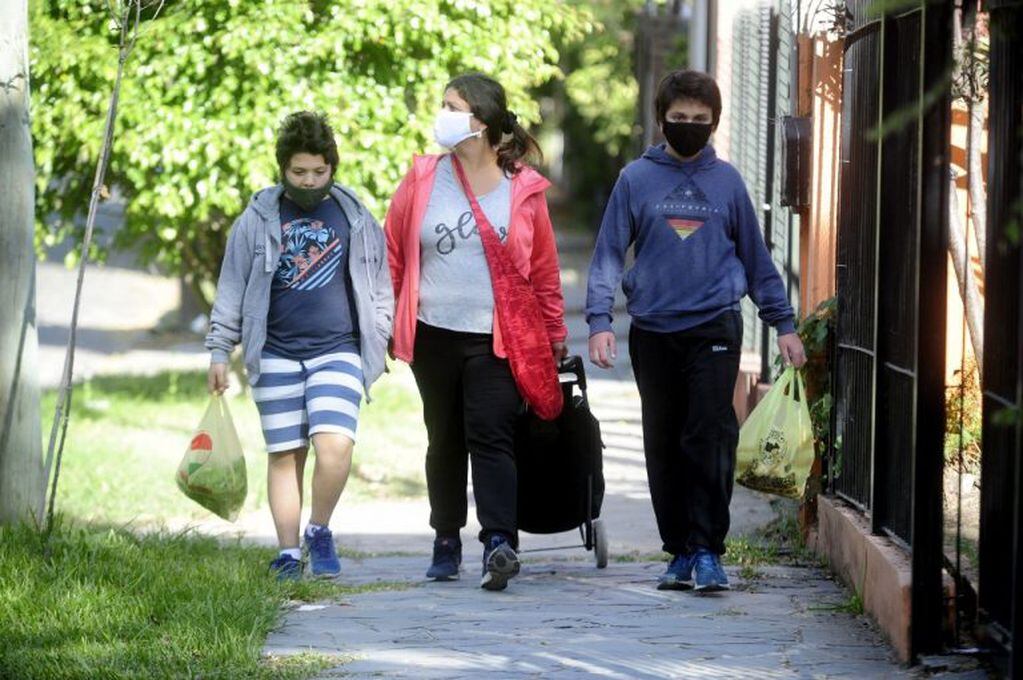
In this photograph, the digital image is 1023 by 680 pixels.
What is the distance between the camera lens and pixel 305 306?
6613mm

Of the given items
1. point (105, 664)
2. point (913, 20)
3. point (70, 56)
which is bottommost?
point (105, 664)

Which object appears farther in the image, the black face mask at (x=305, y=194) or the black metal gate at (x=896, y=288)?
the black face mask at (x=305, y=194)

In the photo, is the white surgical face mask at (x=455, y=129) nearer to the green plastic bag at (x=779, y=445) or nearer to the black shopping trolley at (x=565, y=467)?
the black shopping trolley at (x=565, y=467)

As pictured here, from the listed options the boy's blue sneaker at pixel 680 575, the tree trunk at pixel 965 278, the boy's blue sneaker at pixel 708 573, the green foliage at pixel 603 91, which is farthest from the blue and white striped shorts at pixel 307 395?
the green foliage at pixel 603 91

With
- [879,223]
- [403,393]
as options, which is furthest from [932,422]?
[403,393]

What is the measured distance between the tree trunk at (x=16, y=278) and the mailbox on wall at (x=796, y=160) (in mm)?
2950

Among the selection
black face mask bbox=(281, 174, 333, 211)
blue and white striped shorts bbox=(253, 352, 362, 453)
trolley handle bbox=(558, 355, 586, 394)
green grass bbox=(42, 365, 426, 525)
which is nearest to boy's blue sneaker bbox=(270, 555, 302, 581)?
blue and white striped shorts bbox=(253, 352, 362, 453)

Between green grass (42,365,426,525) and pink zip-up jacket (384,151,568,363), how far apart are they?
2.95 meters

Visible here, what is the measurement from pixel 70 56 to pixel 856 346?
5.67 m

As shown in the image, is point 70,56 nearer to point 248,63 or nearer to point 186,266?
point 248,63

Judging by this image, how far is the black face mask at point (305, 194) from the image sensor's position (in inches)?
259

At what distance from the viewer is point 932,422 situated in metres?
4.94

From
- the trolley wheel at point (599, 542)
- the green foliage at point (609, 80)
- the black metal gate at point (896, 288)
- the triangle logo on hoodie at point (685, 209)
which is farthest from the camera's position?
the green foliage at point (609, 80)

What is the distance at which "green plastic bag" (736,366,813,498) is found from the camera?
623 centimetres
